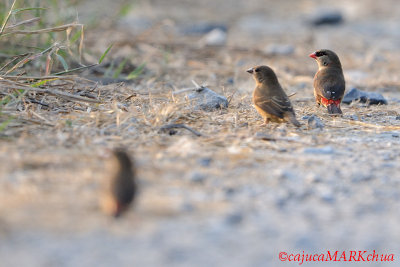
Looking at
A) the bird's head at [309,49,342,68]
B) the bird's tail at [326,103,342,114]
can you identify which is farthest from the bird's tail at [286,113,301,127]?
the bird's head at [309,49,342,68]

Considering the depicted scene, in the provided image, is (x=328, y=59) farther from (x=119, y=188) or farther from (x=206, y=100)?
(x=119, y=188)

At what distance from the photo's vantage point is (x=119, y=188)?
8.82 ft

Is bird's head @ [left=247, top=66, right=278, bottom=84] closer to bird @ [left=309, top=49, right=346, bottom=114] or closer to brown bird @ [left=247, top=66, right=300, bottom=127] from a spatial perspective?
brown bird @ [left=247, top=66, right=300, bottom=127]

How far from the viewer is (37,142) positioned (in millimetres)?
3604

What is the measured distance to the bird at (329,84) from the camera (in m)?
5.44

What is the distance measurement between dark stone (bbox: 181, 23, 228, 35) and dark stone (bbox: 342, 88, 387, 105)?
589 centimetres

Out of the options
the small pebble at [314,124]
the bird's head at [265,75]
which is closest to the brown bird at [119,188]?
Answer: the small pebble at [314,124]

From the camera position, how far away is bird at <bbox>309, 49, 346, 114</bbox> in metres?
5.44

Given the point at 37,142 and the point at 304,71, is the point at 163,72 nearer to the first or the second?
the point at 304,71

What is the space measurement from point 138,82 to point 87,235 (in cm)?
436

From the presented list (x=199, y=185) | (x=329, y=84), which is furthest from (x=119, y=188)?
(x=329, y=84)

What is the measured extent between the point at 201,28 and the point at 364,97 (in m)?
6.33

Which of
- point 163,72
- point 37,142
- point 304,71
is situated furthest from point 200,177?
point 304,71

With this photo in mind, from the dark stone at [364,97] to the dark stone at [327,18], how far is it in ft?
28.4
